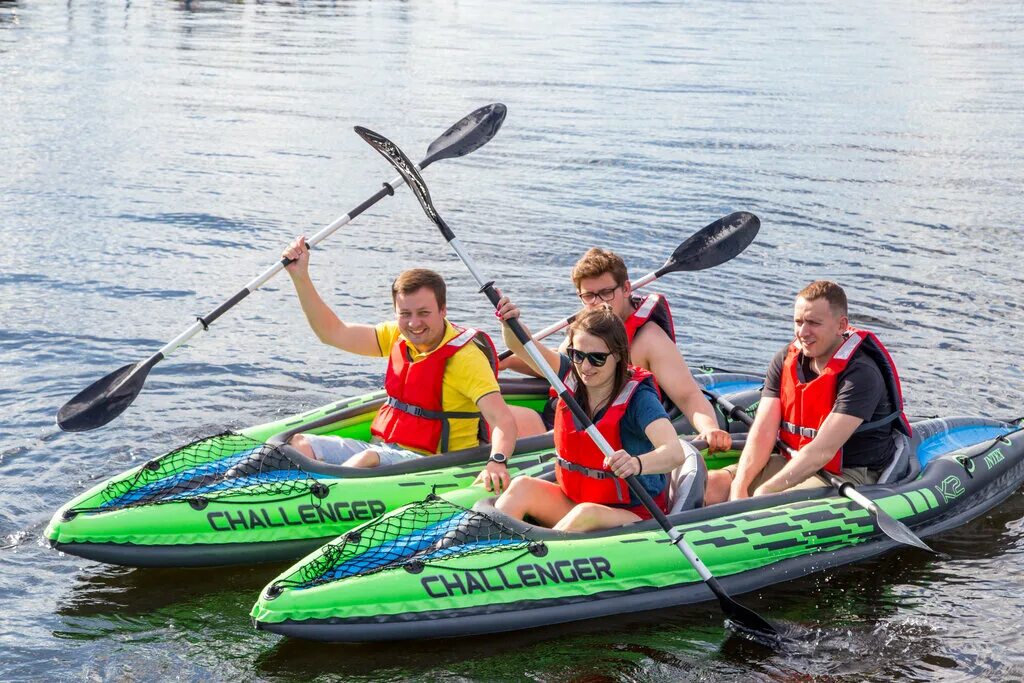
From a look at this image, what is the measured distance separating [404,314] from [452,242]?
49 centimetres

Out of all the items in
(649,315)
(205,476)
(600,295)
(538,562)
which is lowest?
(538,562)

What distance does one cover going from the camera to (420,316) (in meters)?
6.12

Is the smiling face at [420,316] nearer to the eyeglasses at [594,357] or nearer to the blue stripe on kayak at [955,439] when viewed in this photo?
the eyeglasses at [594,357]

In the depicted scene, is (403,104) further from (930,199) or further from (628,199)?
(930,199)

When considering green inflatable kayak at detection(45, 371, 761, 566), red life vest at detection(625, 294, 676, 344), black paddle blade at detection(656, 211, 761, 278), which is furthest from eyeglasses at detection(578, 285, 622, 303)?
black paddle blade at detection(656, 211, 761, 278)

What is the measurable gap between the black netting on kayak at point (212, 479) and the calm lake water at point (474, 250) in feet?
1.36

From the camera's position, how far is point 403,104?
71.6ft

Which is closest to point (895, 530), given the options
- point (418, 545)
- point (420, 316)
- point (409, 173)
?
point (418, 545)

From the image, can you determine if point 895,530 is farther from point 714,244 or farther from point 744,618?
point 714,244

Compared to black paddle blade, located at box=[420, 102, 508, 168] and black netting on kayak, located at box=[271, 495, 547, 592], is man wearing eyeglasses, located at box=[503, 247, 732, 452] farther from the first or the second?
black paddle blade, located at box=[420, 102, 508, 168]

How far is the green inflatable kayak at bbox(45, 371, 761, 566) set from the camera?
5.78m

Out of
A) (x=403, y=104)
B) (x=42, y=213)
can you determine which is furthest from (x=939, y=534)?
(x=403, y=104)

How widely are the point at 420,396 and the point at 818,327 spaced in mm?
2068

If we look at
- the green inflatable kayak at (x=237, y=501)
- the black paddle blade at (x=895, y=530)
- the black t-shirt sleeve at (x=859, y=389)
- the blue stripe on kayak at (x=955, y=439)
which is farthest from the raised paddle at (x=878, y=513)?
the green inflatable kayak at (x=237, y=501)
